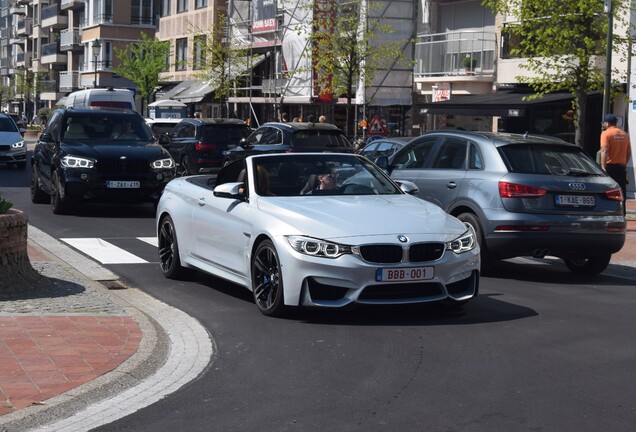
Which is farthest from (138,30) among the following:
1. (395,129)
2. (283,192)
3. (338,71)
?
(283,192)

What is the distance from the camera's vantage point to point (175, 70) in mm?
70688

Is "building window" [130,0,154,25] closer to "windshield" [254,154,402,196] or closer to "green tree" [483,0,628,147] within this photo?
"green tree" [483,0,628,147]

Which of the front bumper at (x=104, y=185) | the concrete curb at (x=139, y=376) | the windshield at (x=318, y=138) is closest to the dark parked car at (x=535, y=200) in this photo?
the concrete curb at (x=139, y=376)

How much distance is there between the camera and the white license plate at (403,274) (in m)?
9.48

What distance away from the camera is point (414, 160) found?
14.8 metres

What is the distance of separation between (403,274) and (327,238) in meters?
0.67

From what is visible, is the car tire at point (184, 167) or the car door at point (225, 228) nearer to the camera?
the car door at point (225, 228)

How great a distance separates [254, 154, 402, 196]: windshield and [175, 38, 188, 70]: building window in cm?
5753

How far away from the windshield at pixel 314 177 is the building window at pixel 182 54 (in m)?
57.5

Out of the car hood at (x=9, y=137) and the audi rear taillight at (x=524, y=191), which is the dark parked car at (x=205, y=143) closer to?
the car hood at (x=9, y=137)

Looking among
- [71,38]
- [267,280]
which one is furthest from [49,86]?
[267,280]

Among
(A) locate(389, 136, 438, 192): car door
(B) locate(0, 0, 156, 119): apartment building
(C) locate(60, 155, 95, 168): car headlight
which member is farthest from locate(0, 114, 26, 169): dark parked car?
(B) locate(0, 0, 156, 119): apartment building

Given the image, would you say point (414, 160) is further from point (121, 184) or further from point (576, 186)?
point (121, 184)

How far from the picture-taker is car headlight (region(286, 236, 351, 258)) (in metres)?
9.48
